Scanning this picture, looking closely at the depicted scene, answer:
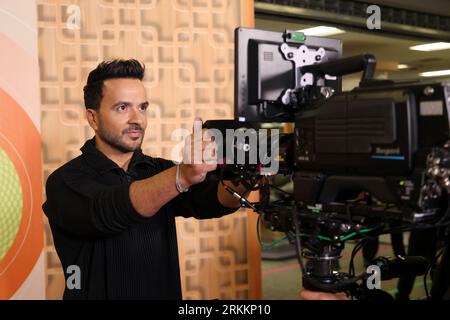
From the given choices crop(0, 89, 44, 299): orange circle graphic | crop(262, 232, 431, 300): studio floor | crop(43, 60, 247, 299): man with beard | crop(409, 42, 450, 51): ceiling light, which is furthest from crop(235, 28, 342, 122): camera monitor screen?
crop(409, 42, 450, 51): ceiling light

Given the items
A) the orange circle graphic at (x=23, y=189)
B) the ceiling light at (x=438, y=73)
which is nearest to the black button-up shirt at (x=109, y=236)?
the orange circle graphic at (x=23, y=189)

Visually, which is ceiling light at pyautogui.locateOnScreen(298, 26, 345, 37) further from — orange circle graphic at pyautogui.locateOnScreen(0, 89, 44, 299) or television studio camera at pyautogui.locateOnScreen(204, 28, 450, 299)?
television studio camera at pyautogui.locateOnScreen(204, 28, 450, 299)

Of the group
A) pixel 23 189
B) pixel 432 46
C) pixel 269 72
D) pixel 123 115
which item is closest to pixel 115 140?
pixel 123 115

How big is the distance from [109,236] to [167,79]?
4.62 feet

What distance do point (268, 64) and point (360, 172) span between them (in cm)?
42

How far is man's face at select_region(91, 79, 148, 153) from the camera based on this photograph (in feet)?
6.15

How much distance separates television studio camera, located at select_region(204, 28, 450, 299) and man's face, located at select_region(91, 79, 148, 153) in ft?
1.34

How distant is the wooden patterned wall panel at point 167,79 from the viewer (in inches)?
110

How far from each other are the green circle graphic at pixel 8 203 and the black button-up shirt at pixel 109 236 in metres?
0.95

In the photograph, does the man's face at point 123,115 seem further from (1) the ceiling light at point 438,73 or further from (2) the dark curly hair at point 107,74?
(1) the ceiling light at point 438,73

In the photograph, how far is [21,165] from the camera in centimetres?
273

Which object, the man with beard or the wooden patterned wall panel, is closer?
the man with beard

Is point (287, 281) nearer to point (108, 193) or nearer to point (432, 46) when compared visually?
point (432, 46)

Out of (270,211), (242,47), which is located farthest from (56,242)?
(242,47)
